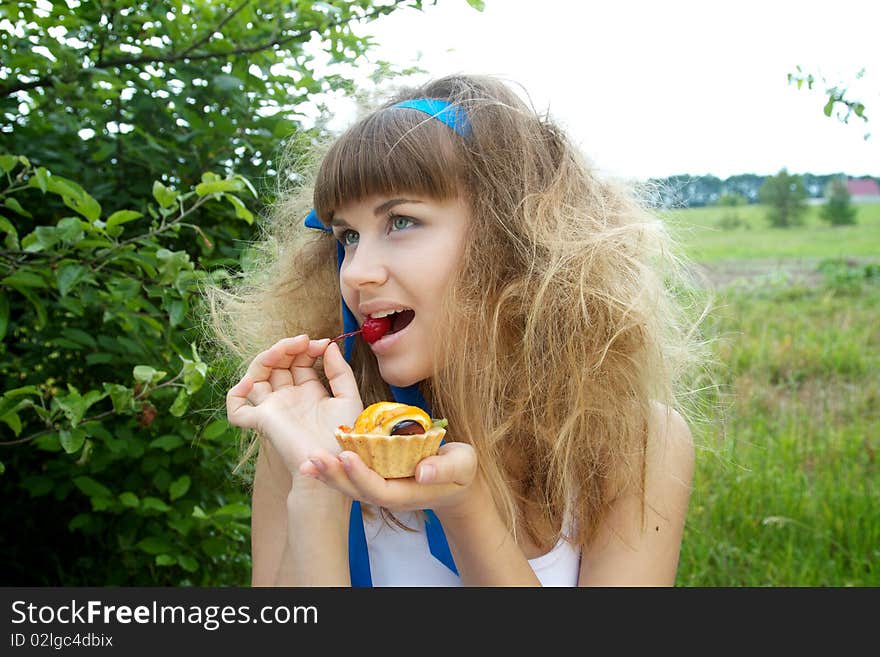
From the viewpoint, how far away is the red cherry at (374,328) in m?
1.61

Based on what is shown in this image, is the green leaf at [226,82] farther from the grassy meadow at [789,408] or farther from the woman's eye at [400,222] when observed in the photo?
the grassy meadow at [789,408]

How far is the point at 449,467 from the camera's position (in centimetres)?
135

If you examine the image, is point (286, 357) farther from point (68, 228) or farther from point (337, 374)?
point (68, 228)

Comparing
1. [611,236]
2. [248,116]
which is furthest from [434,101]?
[248,116]

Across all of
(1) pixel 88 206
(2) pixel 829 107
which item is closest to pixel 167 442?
(1) pixel 88 206

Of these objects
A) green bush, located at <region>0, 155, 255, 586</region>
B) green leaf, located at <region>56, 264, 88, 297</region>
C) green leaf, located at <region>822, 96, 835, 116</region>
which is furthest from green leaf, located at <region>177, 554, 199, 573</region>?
green leaf, located at <region>822, 96, 835, 116</region>

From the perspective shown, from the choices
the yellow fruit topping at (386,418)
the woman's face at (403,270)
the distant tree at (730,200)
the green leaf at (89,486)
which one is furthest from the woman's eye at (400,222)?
the distant tree at (730,200)

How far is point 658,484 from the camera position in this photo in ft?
5.87

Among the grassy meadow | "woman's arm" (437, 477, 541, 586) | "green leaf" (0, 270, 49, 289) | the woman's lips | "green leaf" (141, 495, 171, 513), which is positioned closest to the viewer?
"woman's arm" (437, 477, 541, 586)

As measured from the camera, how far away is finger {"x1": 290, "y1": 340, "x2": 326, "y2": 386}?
5.26 feet

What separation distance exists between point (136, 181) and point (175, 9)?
47cm

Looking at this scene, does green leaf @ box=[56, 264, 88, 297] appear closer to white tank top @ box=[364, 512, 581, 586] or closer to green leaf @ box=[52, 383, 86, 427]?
green leaf @ box=[52, 383, 86, 427]

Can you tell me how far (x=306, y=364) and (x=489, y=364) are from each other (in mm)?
361

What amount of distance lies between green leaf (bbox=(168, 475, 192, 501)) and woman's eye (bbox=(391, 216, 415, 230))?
38.7 inches
